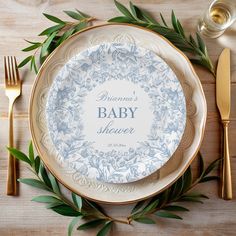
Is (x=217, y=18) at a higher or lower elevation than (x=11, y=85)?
higher

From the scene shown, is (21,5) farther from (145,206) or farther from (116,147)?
(145,206)

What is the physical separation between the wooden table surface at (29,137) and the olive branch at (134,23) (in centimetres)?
2

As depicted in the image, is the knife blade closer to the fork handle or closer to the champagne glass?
the champagne glass

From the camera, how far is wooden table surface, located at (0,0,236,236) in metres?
0.81

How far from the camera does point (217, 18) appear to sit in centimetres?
85

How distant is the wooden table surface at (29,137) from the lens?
0.81 m

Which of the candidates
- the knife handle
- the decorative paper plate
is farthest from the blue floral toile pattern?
the knife handle

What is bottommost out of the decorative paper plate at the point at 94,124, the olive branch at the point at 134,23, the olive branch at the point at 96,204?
the olive branch at the point at 96,204

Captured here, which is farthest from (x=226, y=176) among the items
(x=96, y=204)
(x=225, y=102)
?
(x=96, y=204)

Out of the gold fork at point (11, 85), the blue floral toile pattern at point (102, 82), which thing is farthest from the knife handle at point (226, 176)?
the gold fork at point (11, 85)

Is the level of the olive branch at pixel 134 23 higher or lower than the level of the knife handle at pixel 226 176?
higher

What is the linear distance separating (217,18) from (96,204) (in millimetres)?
484

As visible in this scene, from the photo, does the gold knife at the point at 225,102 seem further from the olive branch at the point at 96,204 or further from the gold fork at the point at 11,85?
the gold fork at the point at 11,85

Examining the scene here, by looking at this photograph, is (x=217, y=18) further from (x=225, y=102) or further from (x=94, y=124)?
(x=94, y=124)
